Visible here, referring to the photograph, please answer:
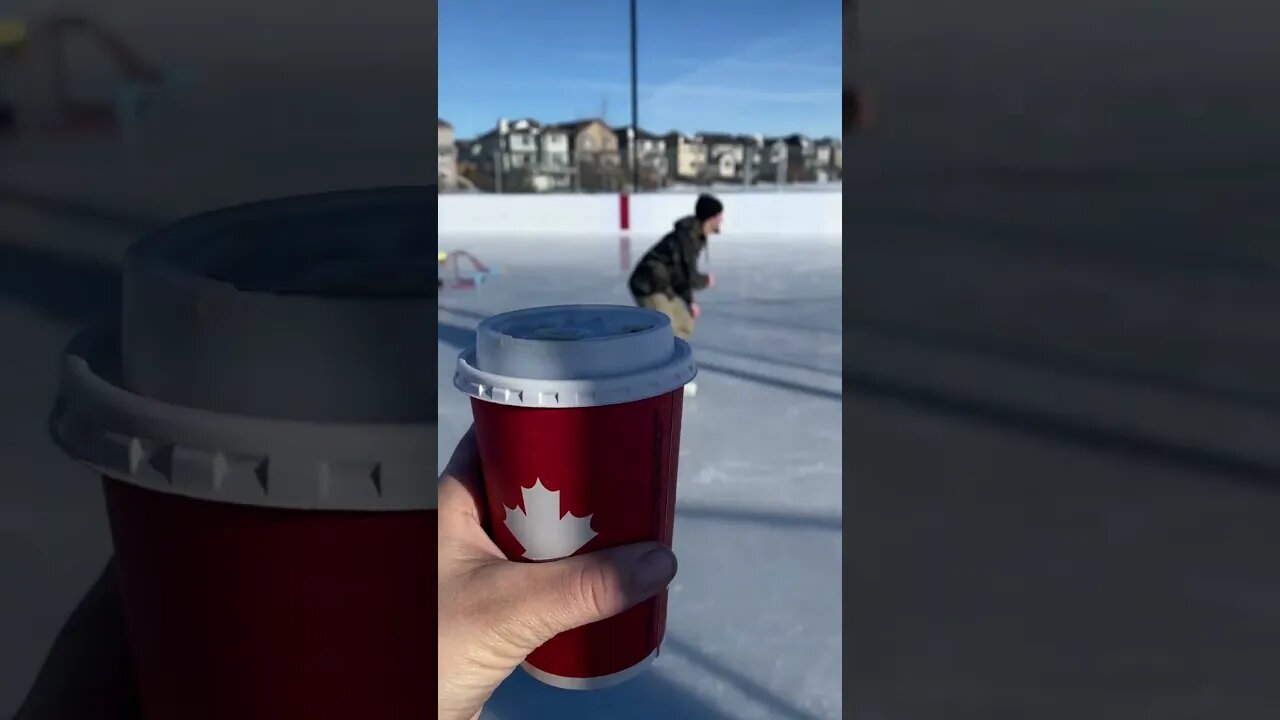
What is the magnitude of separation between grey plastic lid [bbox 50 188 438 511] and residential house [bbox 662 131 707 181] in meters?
9.88

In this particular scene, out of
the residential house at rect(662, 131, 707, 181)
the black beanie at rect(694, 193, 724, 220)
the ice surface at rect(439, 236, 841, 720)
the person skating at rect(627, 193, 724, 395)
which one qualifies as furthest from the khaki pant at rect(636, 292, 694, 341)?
the residential house at rect(662, 131, 707, 181)

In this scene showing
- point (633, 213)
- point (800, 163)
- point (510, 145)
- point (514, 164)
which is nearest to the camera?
point (633, 213)

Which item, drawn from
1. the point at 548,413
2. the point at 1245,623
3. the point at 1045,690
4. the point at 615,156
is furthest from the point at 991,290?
the point at 615,156

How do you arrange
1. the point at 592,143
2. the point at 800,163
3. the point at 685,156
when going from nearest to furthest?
1. the point at 800,163
2. the point at 685,156
3. the point at 592,143

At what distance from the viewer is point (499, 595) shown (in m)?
0.69

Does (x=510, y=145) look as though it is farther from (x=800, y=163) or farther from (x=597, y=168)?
(x=800, y=163)

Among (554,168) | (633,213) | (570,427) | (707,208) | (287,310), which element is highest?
(554,168)

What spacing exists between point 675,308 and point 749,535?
56.8 inches

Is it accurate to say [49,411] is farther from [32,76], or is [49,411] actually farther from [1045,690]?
[1045,690]

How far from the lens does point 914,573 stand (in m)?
1.43

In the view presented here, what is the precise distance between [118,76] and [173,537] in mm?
243

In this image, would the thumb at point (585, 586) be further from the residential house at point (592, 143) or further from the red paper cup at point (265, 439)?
the residential house at point (592, 143)

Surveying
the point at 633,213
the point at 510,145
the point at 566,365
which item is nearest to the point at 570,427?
the point at 566,365

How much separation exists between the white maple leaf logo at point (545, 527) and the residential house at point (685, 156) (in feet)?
31.4
